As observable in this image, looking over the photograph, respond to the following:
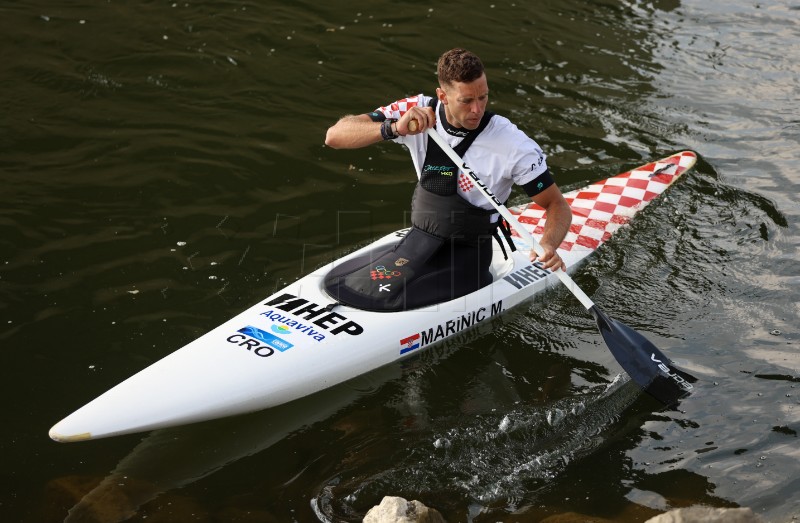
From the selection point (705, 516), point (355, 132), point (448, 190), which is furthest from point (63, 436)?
point (705, 516)

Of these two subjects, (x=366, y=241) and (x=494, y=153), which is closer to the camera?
(x=494, y=153)

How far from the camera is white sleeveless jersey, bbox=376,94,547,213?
14.5ft

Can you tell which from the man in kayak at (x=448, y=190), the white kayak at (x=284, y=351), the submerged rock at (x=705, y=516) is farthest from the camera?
the man in kayak at (x=448, y=190)

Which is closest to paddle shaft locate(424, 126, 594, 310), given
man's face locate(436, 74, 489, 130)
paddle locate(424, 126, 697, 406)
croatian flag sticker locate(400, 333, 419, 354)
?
paddle locate(424, 126, 697, 406)

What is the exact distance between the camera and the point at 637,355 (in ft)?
15.1

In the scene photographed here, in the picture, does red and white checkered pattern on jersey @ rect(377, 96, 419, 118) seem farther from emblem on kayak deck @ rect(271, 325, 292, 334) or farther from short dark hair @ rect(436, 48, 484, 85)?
emblem on kayak deck @ rect(271, 325, 292, 334)

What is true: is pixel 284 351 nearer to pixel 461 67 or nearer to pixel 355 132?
pixel 355 132

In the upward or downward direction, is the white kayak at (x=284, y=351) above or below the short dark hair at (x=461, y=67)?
below

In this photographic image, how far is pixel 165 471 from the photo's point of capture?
4.11m

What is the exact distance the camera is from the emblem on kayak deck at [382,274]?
477cm

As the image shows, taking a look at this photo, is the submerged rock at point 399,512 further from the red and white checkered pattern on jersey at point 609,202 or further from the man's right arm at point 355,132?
the red and white checkered pattern on jersey at point 609,202

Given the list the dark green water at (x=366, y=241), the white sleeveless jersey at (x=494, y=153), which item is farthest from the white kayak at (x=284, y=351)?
the white sleeveless jersey at (x=494, y=153)

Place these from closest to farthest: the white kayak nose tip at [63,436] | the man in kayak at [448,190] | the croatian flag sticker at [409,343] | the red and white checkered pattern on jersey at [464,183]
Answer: the white kayak nose tip at [63,436] → the man in kayak at [448,190] → the red and white checkered pattern on jersey at [464,183] → the croatian flag sticker at [409,343]

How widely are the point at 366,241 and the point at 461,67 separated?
6.51ft
